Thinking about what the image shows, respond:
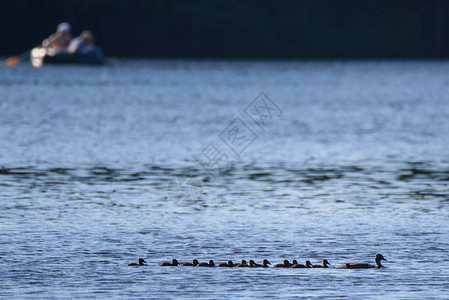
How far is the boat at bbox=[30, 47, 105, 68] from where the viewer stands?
137 m

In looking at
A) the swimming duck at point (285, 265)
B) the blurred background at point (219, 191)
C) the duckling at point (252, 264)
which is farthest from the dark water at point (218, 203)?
the swimming duck at point (285, 265)

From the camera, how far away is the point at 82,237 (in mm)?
22656

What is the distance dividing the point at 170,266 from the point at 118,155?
1954 centimetres

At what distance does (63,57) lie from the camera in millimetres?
138500

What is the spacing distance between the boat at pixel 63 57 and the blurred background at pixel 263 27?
67.2ft

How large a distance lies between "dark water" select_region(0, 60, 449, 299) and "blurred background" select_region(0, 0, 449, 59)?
102m

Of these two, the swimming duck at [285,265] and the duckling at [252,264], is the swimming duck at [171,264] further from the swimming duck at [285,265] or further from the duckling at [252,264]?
the swimming duck at [285,265]

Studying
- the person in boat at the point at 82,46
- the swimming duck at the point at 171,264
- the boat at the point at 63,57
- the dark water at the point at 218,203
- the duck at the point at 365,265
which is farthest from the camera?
the boat at the point at 63,57

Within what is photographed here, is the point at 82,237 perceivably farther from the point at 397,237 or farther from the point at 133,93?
the point at 133,93

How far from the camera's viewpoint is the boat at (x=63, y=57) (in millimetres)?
137250

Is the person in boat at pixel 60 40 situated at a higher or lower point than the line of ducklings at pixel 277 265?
higher

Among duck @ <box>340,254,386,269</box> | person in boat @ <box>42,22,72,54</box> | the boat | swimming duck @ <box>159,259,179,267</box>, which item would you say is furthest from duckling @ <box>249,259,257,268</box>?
the boat

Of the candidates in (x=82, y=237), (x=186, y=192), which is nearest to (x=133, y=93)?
(x=186, y=192)

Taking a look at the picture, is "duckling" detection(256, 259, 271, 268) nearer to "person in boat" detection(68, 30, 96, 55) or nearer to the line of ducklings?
the line of ducklings
